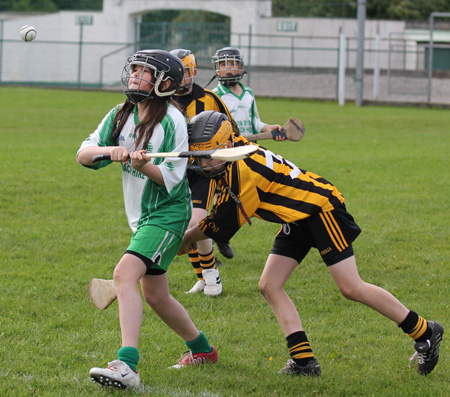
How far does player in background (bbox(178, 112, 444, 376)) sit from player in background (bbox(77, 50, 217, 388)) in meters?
0.16

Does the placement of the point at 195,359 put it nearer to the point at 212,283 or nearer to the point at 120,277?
the point at 120,277

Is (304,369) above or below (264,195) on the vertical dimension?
below

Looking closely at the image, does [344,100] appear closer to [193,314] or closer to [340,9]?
[340,9]

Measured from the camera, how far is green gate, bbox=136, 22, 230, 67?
31.9 meters

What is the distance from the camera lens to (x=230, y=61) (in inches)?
295

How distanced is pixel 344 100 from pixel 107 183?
66.3 ft

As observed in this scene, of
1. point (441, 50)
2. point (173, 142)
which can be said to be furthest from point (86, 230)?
point (441, 50)

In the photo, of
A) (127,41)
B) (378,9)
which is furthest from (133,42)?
(378,9)

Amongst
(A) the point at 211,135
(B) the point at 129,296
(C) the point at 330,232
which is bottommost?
(B) the point at 129,296

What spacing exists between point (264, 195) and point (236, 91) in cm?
402

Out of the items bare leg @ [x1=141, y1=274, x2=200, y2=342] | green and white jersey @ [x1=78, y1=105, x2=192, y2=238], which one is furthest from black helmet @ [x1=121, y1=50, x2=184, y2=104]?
bare leg @ [x1=141, y1=274, x2=200, y2=342]

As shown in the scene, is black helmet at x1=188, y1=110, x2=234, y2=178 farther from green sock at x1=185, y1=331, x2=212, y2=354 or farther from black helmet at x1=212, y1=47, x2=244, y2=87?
black helmet at x1=212, y1=47, x2=244, y2=87

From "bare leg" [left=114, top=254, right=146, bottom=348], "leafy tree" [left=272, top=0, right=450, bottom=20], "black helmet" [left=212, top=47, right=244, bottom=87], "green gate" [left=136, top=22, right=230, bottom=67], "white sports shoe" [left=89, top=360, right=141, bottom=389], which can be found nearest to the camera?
"white sports shoe" [left=89, top=360, right=141, bottom=389]

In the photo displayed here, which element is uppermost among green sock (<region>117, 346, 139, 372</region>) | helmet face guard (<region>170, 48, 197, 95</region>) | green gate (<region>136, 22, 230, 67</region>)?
green gate (<region>136, 22, 230, 67</region>)
